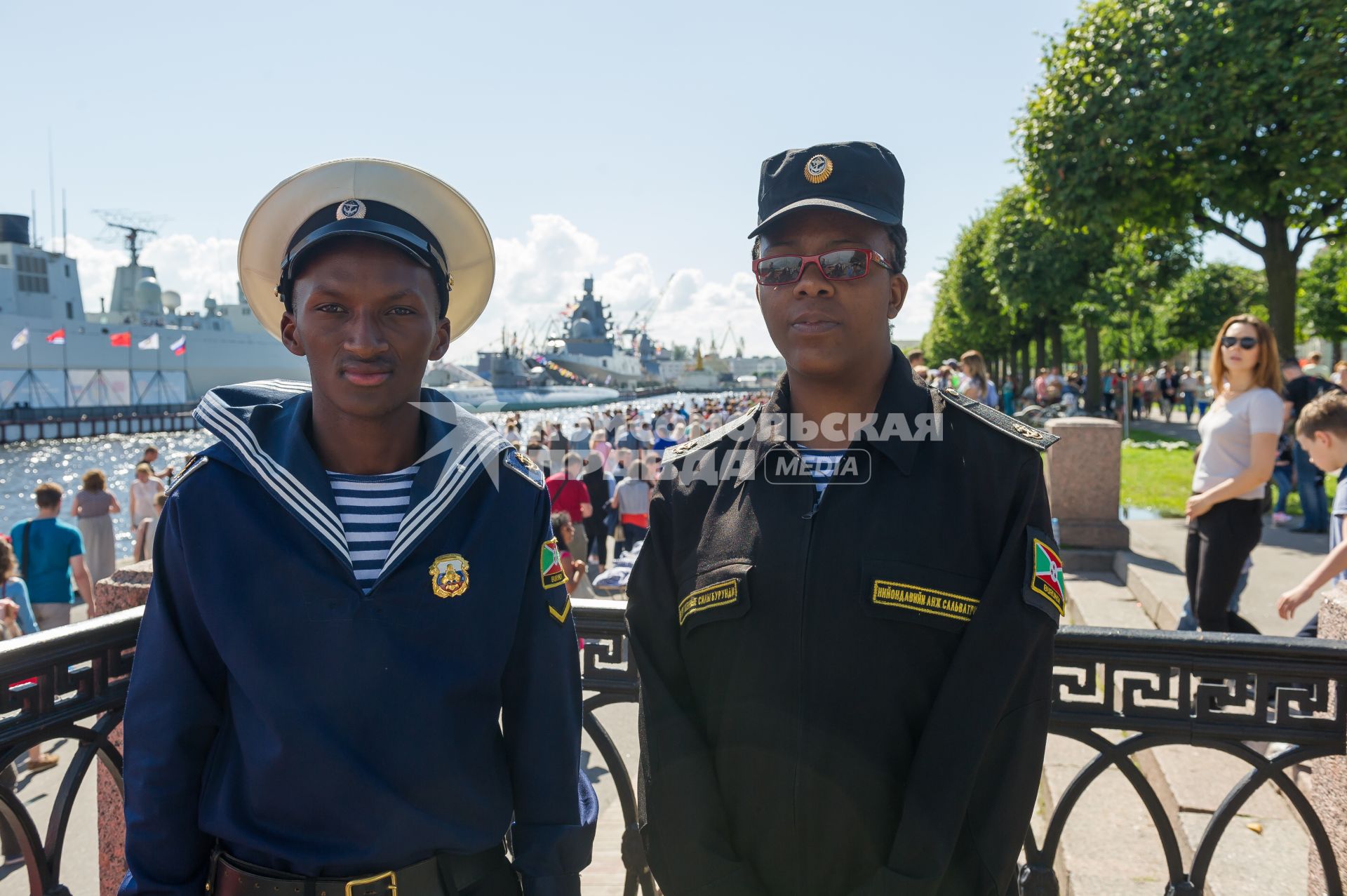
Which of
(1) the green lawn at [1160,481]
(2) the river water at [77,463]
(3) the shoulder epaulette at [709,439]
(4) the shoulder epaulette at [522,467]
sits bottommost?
(2) the river water at [77,463]

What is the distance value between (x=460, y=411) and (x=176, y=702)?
2.94 feet

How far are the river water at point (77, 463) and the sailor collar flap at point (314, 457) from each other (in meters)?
32.9

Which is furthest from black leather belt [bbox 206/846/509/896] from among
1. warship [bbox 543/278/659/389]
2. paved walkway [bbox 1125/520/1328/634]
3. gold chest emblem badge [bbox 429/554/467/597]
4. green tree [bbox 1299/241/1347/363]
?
warship [bbox 543/278/659/389]

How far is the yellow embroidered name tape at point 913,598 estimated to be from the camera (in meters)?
1.81

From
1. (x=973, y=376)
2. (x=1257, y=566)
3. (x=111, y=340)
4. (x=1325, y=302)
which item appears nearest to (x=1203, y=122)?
(x=973, y=376)

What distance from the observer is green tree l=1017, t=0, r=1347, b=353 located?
1067 centimetres

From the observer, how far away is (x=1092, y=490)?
30.2 feet

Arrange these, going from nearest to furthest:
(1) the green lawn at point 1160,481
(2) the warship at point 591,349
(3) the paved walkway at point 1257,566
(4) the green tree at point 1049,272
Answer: (3) the paved walkway at point 1257,566, (1) the green lawn at point 1160,481, (4) the green tree at point 1049,272, (2) the warship at point 591,349

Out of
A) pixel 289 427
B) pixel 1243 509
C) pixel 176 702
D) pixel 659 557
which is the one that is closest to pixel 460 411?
pixel 289 427

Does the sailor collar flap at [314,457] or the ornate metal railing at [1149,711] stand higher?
the sailor collar flap at [314,457]

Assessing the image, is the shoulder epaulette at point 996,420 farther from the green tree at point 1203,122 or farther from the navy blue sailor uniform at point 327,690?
the green tree at point 1203,122

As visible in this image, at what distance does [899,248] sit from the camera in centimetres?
212

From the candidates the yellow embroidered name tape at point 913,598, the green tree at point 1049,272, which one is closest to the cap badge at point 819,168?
the yellow embroidered name tape at point 913,598

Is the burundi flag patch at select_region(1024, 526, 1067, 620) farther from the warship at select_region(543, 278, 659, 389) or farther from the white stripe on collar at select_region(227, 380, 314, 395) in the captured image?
the warship at select_region(543, 278, 659, 389)
